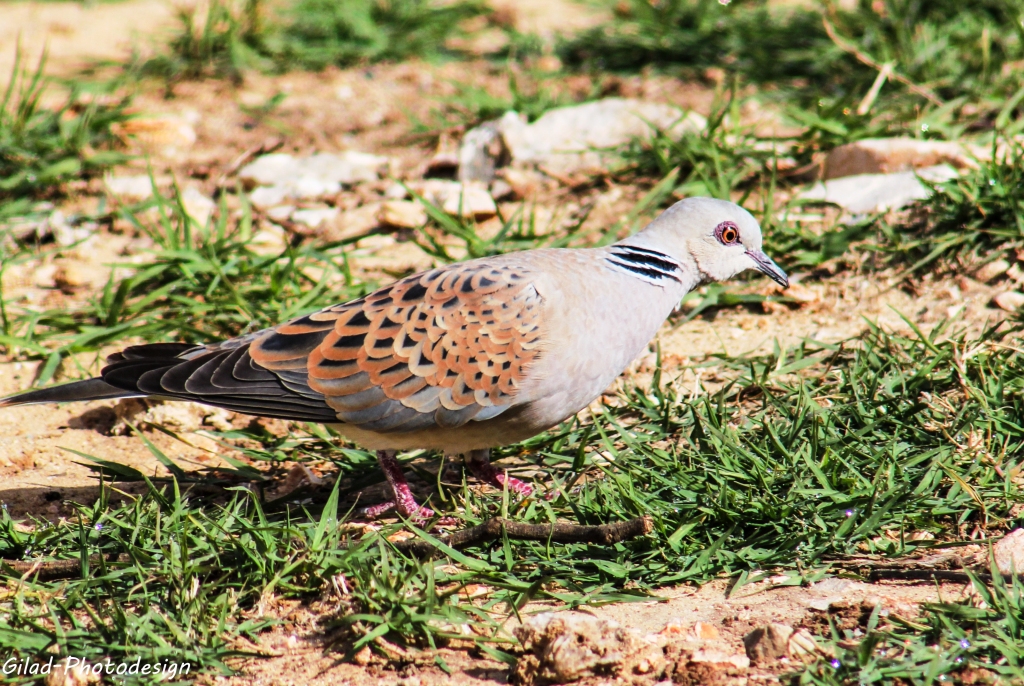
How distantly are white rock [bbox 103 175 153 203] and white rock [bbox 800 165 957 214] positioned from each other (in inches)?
142

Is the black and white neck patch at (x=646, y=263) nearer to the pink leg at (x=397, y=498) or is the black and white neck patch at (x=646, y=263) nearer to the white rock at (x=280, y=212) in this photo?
the pink leg at (x=397, y=498)

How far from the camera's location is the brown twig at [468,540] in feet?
10.2

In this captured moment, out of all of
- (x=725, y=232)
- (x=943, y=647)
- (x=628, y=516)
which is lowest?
(x=628, y=516)

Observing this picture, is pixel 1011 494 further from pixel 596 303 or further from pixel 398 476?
pixel 398 476

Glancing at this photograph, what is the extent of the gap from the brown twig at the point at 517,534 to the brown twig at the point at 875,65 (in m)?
3.40

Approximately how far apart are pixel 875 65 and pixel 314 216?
3187 millimetres

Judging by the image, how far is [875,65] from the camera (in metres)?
5.60

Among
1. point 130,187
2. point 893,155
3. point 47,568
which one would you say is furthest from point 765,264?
point 130,187

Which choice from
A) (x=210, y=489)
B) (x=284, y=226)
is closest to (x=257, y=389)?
(x=210, y=489)

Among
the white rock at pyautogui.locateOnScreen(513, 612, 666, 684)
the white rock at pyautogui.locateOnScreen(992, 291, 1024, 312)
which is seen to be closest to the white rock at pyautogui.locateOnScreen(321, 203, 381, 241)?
the white rock at pyautogui.locateOnScreen(992, 291, 1024, 312)

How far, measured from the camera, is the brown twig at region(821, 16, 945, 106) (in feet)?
17.7

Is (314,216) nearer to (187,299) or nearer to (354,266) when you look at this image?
(354,266)

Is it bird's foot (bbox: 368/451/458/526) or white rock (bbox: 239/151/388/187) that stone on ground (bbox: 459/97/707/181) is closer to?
white rock (bbox: 239/151/388/187)

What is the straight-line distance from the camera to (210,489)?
388cm
